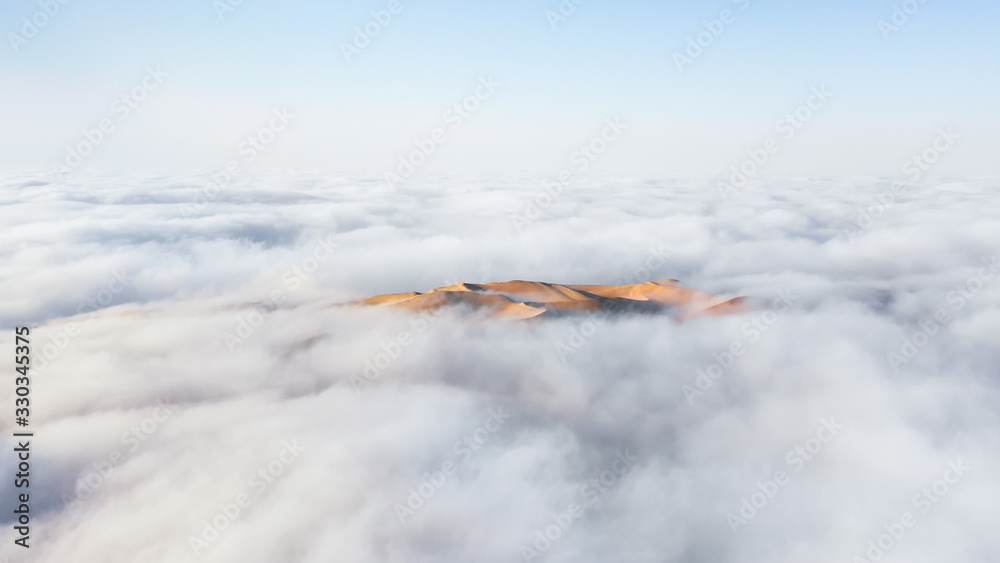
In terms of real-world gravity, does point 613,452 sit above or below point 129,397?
below

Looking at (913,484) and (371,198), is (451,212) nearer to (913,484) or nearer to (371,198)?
(371,198)

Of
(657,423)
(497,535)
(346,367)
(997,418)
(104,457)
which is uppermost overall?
(104,457)

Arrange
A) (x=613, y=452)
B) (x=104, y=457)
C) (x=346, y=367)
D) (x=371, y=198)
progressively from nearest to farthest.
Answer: (x=104, y=457) → (x=613, y=452) → (x=346, y=367) → (x=371, y=198)

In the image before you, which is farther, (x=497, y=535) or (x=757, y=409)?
(x=757, y=409)

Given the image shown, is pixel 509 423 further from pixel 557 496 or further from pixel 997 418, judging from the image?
pixel 997 418

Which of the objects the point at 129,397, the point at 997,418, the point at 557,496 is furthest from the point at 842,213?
the point at 129,397

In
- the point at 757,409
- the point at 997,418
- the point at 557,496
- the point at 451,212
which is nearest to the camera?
the point at 557,496
